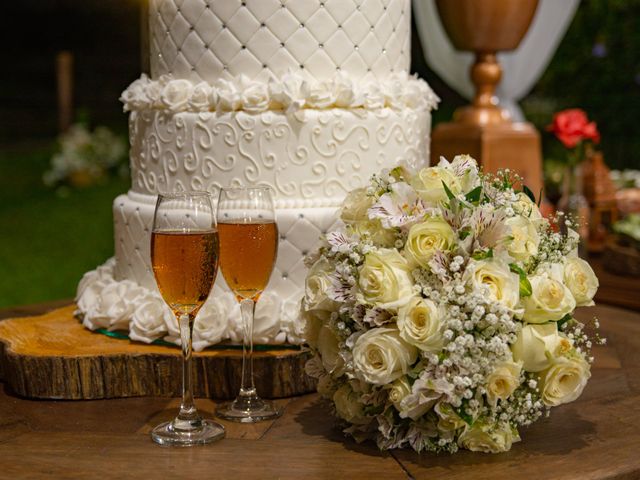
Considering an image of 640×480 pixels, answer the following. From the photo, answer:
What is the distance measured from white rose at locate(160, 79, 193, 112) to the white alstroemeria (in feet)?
2.71

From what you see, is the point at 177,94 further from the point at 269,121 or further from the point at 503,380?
the point at 503,380

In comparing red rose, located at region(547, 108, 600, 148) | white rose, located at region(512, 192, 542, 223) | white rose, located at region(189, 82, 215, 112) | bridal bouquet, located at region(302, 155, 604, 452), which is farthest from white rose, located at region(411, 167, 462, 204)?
red rose, located at region(547, 108, 600, 148)

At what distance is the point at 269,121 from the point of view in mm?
2434

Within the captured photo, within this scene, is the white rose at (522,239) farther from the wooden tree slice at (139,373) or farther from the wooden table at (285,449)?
the wooden tree slice at (139,373)

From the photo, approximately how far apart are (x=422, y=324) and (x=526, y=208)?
0.36 m

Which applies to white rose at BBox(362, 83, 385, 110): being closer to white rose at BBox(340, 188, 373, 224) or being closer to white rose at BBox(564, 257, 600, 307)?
white rose at BBox(340, 188, 373, 224)

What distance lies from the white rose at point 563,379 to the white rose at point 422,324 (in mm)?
240

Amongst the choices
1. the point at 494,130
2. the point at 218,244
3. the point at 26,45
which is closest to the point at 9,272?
the point at 494,130

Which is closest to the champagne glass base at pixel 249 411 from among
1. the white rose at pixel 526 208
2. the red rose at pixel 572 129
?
the white rose at pixel 526 208

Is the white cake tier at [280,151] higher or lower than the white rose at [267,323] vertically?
higher

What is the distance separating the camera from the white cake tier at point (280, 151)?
2449mm

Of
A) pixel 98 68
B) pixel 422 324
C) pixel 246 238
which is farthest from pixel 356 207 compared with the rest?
pixel 98 68

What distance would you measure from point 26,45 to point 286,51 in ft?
36.9

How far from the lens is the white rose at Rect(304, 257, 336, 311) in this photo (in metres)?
1.88
